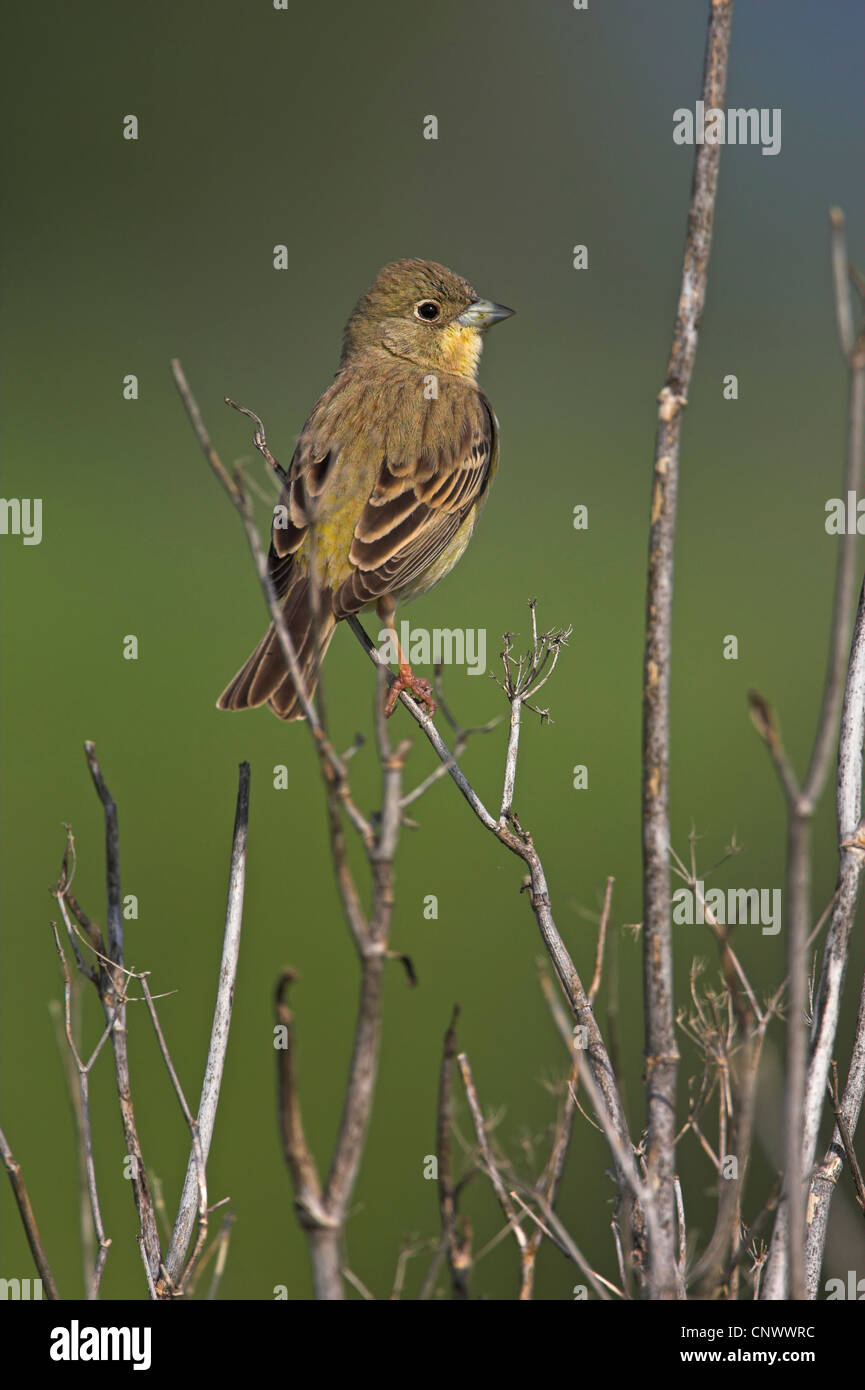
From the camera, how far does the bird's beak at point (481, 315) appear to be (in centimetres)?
601

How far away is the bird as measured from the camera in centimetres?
487

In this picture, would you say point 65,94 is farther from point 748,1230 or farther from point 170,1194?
point 748,1230

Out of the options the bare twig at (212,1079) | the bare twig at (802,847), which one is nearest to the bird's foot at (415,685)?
the bare twig at (212,1079)

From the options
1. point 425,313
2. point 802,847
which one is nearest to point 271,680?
point 425,313

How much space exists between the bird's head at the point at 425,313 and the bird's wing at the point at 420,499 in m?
0.34

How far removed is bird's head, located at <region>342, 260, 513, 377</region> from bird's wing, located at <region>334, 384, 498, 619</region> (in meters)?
0.34

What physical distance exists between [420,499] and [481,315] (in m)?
1.18

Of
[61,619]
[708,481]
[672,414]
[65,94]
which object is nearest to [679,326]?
[672,414]

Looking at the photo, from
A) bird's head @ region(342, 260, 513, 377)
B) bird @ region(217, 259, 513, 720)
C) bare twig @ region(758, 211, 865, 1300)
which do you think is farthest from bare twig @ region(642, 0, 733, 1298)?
bird's head @ region(342, 260, 513, 377)

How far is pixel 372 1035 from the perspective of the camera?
1.65 m

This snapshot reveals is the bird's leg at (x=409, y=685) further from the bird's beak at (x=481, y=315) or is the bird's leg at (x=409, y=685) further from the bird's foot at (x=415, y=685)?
the bird's beak at (x=481, y=315)

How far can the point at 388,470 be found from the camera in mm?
5234

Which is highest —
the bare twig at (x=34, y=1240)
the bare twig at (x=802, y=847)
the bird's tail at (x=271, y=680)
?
the bird's tail at (x=271, y=680)
